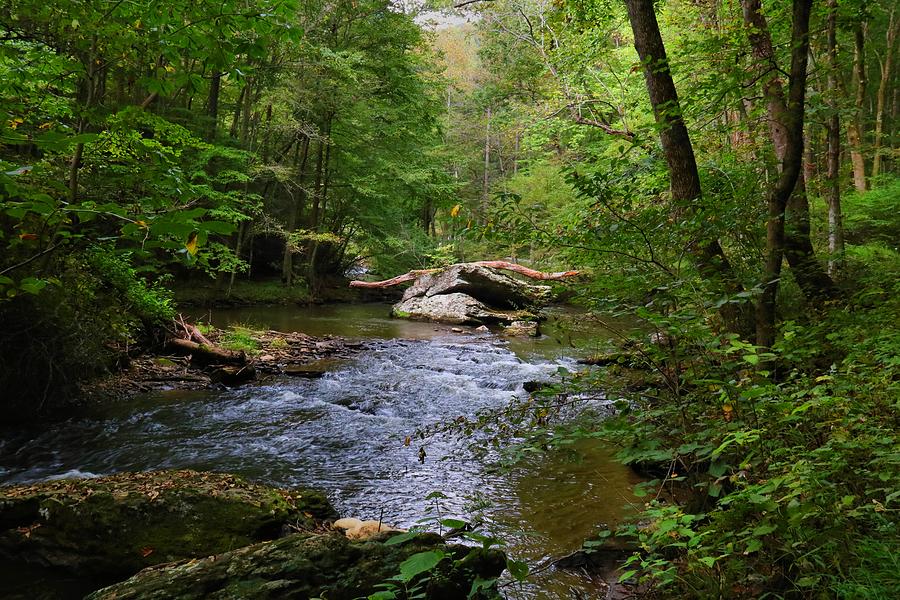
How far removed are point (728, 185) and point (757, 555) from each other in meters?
3.12

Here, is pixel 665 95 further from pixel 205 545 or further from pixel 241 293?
Answer: pixel 241 293

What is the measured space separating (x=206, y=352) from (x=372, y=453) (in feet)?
16.1

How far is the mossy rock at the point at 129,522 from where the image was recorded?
10.6 feet

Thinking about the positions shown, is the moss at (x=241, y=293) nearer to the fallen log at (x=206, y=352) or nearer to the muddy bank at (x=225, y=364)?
the muddy bank at (x=225, y=364)

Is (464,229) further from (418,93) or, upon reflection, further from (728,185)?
(418,93)

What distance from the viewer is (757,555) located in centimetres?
250

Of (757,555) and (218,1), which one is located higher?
(218,1)

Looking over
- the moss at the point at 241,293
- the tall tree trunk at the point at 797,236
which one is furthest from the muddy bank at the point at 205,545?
the moss at the point at 241,293

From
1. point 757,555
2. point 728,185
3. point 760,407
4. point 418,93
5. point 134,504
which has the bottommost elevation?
point 134,504

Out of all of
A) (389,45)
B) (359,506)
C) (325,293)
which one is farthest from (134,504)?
(389,45)

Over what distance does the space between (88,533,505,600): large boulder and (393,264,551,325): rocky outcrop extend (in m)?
13.8

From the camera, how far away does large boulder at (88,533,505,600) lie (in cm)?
245

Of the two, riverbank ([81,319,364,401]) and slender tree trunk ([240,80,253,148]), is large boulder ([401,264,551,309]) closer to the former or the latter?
riverbank ([81,319,364,401])

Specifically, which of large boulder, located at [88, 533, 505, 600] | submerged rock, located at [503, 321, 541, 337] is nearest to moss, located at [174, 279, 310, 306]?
submerged rock, located at [503, 321, 541, 337]
